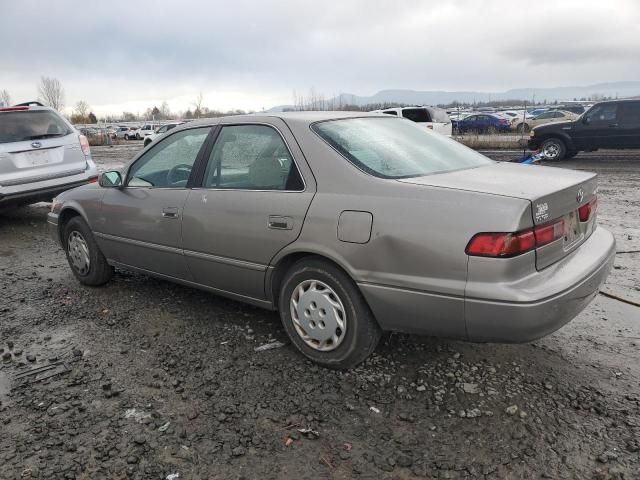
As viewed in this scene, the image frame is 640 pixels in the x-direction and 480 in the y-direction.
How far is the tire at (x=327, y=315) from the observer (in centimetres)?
299

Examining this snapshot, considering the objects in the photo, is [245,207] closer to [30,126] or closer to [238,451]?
[238,451]

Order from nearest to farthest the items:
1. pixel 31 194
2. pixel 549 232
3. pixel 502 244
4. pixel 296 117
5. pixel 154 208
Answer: pixel 502 244, pixel 549 232, pixel 296 117, pixel 154 208, pixel 31 194

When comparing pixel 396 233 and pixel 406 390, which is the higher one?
pixel 396 233

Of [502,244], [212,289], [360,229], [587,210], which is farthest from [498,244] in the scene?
[212,289]

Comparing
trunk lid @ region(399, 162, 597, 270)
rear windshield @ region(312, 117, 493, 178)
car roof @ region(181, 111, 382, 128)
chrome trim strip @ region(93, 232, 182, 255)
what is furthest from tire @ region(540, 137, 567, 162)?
chrome trim strip @ region(93, 232, 182, 255)

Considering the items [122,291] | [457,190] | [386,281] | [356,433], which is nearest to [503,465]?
[356,433]

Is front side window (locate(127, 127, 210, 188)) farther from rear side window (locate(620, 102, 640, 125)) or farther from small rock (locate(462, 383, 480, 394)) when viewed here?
rear side window (locate(620, 102, 640, 125))

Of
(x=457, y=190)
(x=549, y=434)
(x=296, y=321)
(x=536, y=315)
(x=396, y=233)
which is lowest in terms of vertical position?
(x=549, y=434)

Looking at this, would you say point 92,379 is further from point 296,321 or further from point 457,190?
point 457,190

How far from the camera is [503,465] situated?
2346 mm

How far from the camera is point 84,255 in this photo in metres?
4.88

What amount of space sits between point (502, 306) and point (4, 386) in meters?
2.94

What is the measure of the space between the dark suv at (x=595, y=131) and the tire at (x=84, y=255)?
492 inches

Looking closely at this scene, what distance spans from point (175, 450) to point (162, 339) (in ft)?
4.37
